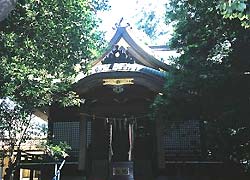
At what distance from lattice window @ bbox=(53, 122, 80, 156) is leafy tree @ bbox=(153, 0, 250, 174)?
3806mm

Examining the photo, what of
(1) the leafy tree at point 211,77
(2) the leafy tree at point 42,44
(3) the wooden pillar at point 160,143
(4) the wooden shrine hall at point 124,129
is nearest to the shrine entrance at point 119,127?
(4) the wooden shrine hall at point 124,129

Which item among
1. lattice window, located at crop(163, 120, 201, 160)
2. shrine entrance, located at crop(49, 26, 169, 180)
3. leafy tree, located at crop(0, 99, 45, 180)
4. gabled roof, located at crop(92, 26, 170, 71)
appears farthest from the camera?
gabled roof, located at crop(92, 26, 170, 71)

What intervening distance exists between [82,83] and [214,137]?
13.7ft

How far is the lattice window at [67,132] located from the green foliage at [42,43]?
12.9 feet

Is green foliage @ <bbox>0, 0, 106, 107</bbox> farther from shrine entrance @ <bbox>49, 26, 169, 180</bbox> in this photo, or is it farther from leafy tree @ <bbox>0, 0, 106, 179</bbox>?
shrine entrance @ <bbox>49, 26, 169, 180</bbox>

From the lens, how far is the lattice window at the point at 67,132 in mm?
11680

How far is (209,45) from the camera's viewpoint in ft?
27.5

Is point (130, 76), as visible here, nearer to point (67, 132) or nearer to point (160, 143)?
point (160, 143)

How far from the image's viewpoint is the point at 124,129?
38.8 feet

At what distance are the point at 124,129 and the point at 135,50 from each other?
9.09 feet

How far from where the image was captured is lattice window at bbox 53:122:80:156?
11680 mm

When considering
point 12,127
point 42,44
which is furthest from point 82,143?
point 42,44

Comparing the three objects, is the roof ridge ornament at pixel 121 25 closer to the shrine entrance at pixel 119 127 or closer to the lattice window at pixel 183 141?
the shrine entrance at pixel 119 127

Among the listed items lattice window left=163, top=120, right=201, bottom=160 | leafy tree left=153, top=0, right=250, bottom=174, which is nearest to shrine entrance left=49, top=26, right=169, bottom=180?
lattice window left=163, top=120, right=201, bottom=160
